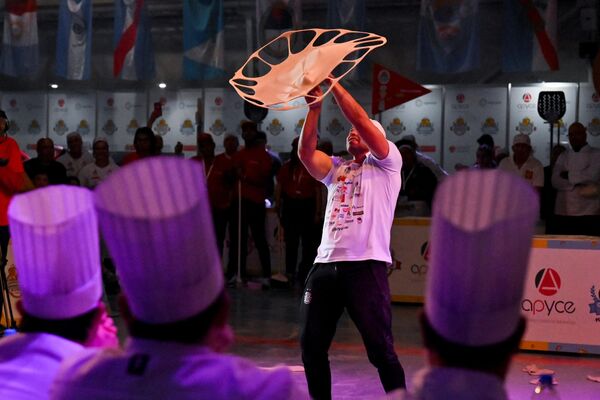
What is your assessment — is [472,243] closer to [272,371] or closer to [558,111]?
[272,371]

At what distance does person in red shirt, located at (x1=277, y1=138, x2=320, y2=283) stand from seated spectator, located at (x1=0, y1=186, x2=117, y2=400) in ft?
30.1

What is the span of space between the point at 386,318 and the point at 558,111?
7675 millimetres

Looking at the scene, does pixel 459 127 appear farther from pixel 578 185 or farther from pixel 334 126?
pixel 578 185

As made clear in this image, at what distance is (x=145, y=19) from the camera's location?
15.0 m

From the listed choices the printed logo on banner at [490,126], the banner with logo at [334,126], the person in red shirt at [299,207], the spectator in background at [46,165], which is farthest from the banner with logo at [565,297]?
the banner with logo at [334,126]

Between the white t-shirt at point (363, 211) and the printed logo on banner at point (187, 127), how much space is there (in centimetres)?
1297

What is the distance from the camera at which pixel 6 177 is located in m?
7.33

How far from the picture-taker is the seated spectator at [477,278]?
1.63 m

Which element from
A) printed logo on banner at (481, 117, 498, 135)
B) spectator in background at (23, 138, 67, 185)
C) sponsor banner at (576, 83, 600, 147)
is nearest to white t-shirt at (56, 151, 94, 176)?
spectator in background at (23, 138, 67, 185)

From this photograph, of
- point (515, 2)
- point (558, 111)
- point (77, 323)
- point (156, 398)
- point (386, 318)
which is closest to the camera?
point (156, 398)

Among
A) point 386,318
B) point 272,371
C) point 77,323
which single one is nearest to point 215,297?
point 272,371

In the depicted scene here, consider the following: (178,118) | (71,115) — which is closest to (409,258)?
(178,118)

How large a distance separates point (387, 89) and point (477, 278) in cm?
1020

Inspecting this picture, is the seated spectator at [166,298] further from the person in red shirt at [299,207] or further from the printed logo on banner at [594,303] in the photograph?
the person in red shirt at [299,207]
